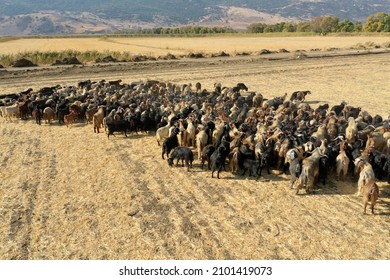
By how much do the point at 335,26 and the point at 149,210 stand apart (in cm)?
10617

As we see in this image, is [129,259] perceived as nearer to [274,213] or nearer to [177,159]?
[274,213]

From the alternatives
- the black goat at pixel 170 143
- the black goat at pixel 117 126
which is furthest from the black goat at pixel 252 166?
the black goat at pixel 117 126

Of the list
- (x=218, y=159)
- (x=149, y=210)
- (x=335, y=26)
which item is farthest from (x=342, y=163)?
(x=335, y=26)

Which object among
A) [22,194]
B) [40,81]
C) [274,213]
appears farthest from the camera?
[40,81]

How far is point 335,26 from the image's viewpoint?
102562 mm

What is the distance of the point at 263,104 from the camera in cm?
1844

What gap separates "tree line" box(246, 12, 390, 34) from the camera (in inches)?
3718

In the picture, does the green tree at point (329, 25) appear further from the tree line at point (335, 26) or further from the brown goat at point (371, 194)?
the brown goat at point (371, 194)

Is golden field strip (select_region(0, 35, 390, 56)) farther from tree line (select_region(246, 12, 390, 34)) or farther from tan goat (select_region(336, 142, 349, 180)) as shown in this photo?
tan goat (select_region(336, 142, 349, 180))

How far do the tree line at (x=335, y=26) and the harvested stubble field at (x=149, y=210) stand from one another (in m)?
95.9

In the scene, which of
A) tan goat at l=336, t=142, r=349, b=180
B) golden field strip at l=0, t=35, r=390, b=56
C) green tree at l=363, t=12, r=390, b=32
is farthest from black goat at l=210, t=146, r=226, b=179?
green tree at l=363, t=12, r=390, b=32

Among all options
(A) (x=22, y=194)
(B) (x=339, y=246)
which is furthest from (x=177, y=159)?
(B) (x=339, y=246)

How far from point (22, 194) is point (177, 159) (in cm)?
495

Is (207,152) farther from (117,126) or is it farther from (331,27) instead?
(331,27)
